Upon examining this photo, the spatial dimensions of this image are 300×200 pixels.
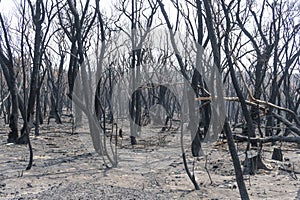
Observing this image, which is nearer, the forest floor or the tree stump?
the forest floor

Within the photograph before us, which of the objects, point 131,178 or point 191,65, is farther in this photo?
point 191,65

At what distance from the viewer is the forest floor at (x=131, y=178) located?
18.6 ft

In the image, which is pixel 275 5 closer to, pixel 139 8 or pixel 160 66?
pixel 139 8

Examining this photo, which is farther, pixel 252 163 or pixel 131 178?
pixel 252 163

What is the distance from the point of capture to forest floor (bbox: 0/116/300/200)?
568 centimetres

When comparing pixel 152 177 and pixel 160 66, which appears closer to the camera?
pixel 152 177

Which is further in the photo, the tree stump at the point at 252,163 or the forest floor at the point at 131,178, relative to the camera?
the tree stump at the point at 252,163

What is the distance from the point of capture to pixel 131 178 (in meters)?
6.79

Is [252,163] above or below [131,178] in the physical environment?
above

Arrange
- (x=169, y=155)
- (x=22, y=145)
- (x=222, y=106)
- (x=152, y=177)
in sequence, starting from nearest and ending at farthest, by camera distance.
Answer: (x=222, y=106)
(x=152, y=177)
(x=169, y=155)
(x=22, y=145)

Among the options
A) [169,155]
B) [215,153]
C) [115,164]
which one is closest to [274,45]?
[215,153]

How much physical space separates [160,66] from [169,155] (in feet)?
43.1

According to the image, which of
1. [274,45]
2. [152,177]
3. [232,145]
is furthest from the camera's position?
[274,45]

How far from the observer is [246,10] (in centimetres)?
1398
